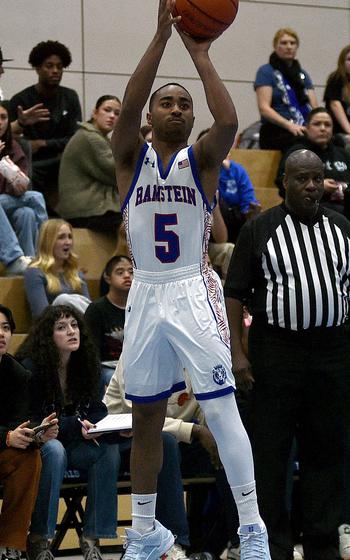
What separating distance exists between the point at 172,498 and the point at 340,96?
6.15 m

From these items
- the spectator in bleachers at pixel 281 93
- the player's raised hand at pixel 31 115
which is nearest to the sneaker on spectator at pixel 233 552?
the player's raised hand at pixel 31 115

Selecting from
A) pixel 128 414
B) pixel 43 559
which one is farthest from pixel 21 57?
pixel 43 559

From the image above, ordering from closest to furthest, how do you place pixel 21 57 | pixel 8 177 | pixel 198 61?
pixel 198 61, pixel 8 177, pixel 21 57

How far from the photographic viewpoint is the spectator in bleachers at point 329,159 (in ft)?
33.4

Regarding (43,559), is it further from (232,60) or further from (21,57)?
(232,60)

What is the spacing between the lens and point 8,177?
9.27 metres

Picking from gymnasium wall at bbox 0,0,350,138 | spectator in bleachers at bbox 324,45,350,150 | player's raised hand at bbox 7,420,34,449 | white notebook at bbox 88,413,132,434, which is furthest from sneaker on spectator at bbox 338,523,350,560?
gymnasium wall at bbox 0,0,350,138

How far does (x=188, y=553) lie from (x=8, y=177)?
3.25 meters

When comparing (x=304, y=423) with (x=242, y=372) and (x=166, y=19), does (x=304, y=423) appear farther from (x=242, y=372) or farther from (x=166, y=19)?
(x=166, y=19)

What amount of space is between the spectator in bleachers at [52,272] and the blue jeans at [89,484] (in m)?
1.72

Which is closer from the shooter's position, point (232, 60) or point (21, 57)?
point (21, 57)

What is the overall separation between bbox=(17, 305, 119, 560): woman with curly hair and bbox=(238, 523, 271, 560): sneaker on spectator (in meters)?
1.54

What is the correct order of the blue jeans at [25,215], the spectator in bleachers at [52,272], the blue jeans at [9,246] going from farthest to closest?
the blue jeans at [25,215] < the blue jeans at [9,246] < the spectator in bleachers at [52,272]

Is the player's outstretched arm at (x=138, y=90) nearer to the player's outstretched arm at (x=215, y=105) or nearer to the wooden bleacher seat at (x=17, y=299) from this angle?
the player's outstretched arm at (x=215, y=105)
